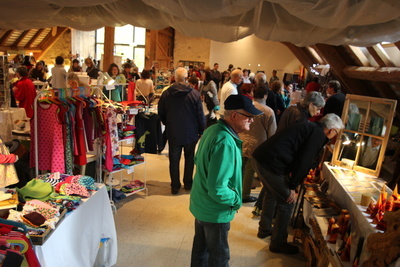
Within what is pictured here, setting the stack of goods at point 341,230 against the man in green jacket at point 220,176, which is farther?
the stack of goods at point 341,230

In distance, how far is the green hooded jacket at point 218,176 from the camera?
2133mm

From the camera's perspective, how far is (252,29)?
356 centimetres

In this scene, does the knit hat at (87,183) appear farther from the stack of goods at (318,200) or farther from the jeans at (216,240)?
the stack of goods at (318,200)

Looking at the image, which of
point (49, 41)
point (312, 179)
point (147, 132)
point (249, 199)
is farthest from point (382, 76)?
point (49, 41)

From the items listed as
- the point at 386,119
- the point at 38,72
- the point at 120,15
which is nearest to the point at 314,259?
the point at 386,119

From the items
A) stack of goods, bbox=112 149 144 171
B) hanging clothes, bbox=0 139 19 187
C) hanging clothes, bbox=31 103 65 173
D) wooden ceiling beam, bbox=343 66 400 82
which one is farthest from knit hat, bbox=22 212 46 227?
wooden ceiling beam, bbox=343 66 400 82

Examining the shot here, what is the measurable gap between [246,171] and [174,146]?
1000 millimetres

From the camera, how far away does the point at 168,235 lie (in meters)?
3.68

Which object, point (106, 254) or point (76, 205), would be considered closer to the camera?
point (76, 205)

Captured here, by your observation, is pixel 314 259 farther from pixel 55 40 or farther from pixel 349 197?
pixel 55 40

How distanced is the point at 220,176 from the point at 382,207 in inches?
46.6

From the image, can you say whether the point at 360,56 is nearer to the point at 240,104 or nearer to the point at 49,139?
the point at 240,104

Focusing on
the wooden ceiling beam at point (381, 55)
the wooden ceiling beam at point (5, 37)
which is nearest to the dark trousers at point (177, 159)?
the wooden ceiling beam at point (381, 55)

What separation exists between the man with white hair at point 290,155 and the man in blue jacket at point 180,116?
155 cm
